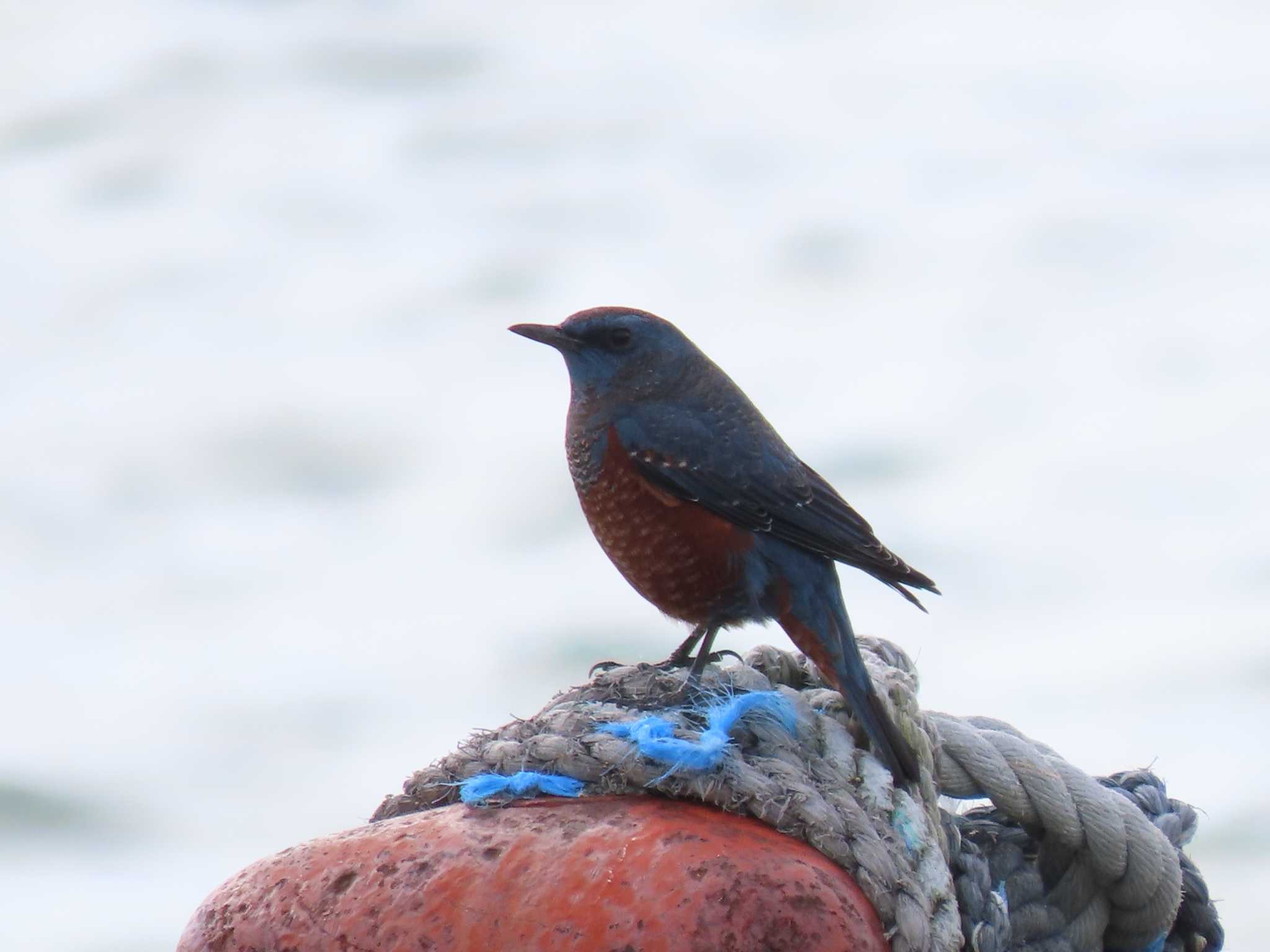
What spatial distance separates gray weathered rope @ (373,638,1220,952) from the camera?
2.38 meters

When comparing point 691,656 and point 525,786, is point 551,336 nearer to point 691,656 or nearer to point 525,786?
point 691,656

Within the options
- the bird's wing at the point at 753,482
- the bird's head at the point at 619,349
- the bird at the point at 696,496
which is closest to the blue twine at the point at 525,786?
the bird at the point at 696,496

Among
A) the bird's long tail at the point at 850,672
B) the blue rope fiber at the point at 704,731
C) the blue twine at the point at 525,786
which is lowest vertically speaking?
the bird's long tail at the point at 850,672

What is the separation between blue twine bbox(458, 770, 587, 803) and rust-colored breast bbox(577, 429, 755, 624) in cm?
120

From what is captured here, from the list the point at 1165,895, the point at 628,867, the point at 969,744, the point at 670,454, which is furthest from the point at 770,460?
the point at 628,867

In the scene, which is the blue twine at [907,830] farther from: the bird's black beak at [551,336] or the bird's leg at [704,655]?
the bird's black beak at [551,336]

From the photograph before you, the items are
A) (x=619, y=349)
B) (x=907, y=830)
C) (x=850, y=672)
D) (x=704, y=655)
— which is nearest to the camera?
(x=907, y=830)

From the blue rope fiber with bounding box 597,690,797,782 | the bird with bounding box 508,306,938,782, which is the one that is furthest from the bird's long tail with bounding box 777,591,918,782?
the blue rope fiber with bounding box 597,690,797,782

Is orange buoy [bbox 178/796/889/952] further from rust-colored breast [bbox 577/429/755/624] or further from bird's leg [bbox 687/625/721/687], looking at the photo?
rust-colored breast [bbox 577/429/755/624]

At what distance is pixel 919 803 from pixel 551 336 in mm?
1931

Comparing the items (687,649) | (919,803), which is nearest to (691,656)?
(687,649)

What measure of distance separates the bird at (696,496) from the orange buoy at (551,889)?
0.85 meters

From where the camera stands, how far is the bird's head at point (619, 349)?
4078 millimetres

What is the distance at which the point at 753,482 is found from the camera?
3.78m
